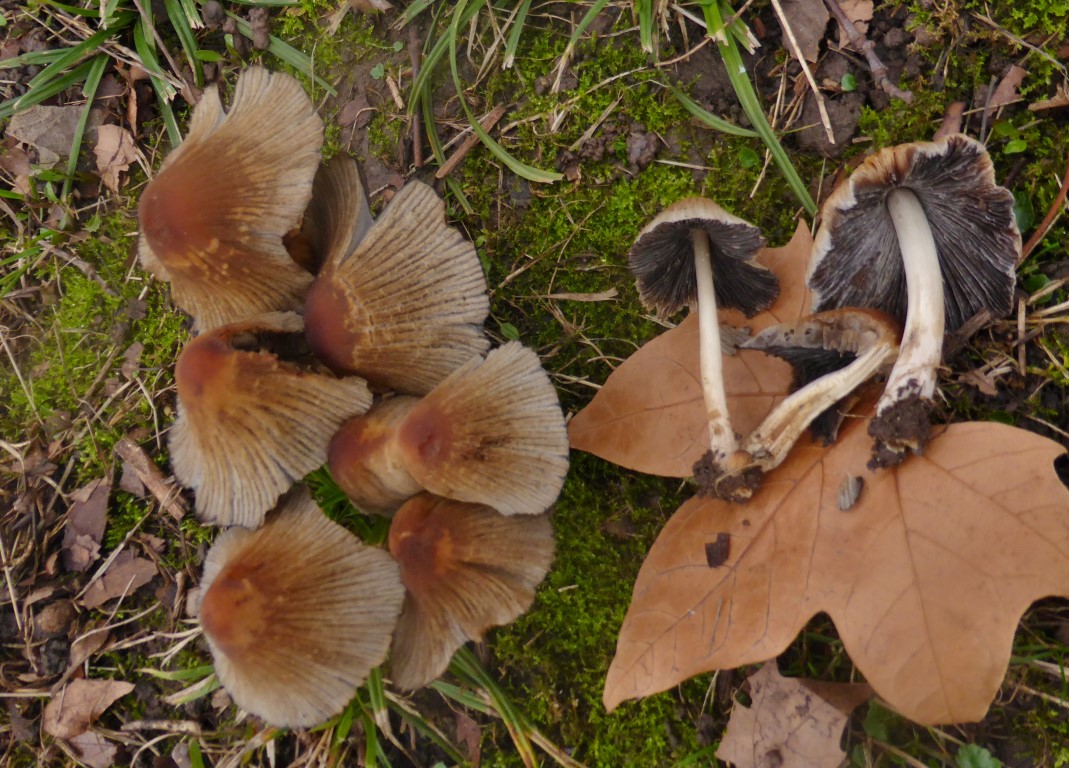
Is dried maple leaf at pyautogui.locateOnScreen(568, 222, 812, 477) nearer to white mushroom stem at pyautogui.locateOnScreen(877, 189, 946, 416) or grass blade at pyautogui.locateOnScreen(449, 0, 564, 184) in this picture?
white mushroom stem at pyautogui.locateOnScreen(877, 189, 946, 416)

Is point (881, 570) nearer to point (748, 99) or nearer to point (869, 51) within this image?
point (748, 99)

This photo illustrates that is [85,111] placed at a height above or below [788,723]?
above

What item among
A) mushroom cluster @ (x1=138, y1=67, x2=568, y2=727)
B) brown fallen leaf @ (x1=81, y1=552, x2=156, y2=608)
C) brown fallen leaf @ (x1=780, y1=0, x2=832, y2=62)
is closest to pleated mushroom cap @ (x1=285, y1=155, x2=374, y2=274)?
mushroom cluster @ (x1=138, y1=67, x2=568, y2=727)

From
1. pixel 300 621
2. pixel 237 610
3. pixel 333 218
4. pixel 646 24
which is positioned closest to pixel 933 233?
pixel 646 24

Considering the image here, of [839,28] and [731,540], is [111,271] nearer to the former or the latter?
[731,540]

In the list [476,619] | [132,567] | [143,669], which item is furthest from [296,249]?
[143,669]

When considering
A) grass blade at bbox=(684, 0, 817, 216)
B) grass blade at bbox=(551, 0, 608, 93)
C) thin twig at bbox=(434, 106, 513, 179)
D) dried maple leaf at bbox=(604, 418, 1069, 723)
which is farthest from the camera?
thin twig at bbox=(434, 106, 513, 179)
